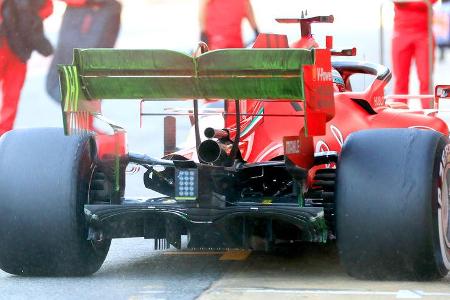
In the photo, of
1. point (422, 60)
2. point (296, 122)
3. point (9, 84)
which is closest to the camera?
point (296, 122)

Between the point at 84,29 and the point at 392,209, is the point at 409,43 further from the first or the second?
the point at 392,209

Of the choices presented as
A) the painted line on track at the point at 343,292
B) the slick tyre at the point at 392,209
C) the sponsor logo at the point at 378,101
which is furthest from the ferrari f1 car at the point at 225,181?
the sponsor logo at the point at 378,101

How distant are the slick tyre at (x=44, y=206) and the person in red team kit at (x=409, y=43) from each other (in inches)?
336

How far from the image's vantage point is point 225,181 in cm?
767

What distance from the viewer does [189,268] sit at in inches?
319

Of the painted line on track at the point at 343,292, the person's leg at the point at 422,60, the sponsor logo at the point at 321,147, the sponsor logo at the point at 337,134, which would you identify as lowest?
the painted line on track at the point at 343,292

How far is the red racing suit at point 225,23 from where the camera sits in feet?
54.5

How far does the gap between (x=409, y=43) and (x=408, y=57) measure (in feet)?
0.58

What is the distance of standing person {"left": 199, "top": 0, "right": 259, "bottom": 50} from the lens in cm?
1656

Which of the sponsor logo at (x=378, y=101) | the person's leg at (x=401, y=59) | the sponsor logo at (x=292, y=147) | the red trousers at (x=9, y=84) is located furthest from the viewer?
the red trousers at (x=9, y=84)

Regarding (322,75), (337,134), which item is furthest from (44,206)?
(337,134)

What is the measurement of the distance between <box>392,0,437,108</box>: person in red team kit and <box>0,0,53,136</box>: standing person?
14.9ft

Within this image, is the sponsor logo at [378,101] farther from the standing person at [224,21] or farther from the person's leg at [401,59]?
the standing person at [224,21]

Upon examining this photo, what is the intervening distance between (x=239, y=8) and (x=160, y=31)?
3.47 feet
